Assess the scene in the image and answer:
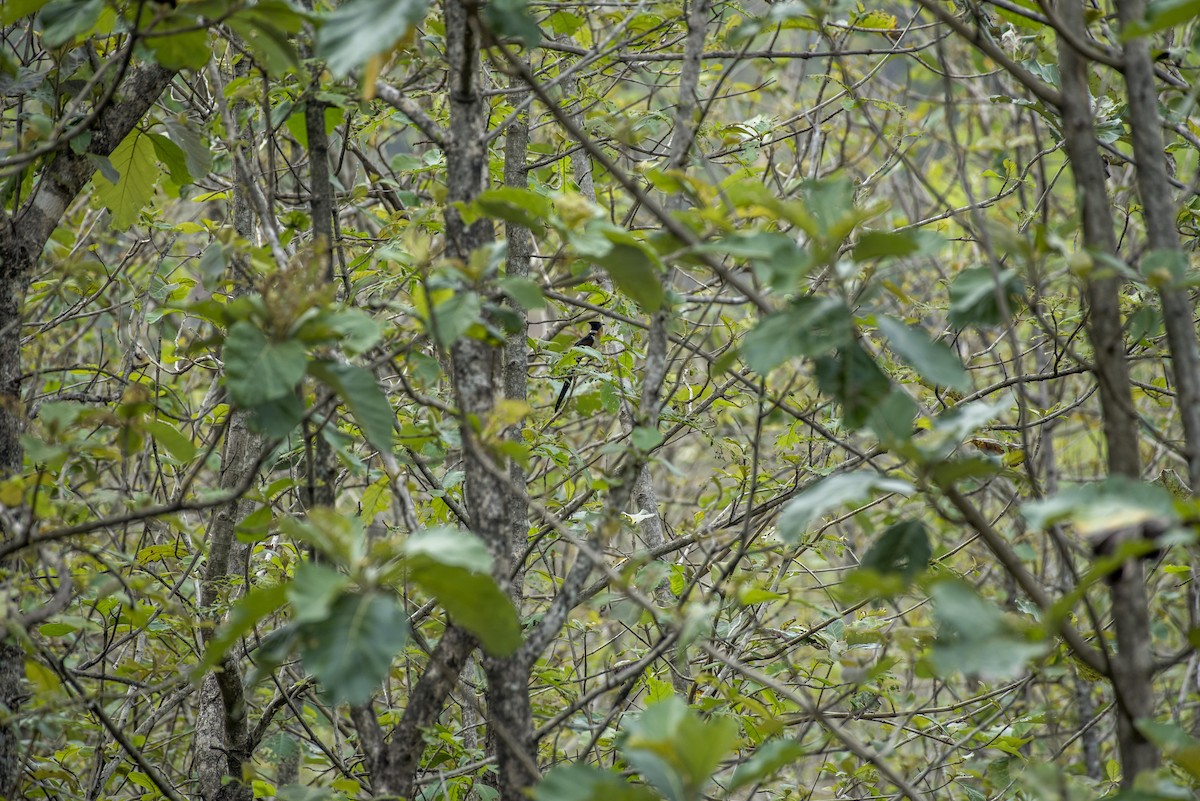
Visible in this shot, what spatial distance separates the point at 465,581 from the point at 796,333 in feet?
1.90

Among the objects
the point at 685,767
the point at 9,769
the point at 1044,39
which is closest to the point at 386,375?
the point at 9,769

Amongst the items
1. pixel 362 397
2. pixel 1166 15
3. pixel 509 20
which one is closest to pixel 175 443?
pixel 362 397

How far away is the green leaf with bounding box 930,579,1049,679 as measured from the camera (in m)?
1.09

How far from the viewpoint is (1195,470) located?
1419 millimetres

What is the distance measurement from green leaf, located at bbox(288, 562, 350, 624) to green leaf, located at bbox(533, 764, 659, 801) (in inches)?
14.7

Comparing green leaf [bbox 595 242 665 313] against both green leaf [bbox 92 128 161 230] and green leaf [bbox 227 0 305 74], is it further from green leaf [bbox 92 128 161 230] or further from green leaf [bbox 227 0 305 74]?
green leaf [bbox 92 128 161 230]

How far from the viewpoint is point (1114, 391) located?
1438 mm

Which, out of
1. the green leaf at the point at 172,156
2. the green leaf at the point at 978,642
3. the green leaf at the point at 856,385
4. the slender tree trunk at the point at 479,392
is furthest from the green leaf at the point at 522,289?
the green leaf at the point at 172,156

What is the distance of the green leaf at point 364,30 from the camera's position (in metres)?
1.25

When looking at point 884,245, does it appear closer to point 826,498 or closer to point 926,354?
point 926,354

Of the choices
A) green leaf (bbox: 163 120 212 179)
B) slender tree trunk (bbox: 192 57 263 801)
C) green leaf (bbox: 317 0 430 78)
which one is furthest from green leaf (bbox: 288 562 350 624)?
green leaf (bbox: 163 120 212 179)

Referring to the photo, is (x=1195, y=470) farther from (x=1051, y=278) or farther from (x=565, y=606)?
(x=565, y=606)

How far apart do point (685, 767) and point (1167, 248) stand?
109 cm

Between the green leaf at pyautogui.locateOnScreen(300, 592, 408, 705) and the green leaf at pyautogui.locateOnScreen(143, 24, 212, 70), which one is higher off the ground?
the green leaf at pyautogui.locateOnScreen(143, 24, 212, 70)
